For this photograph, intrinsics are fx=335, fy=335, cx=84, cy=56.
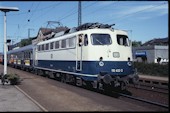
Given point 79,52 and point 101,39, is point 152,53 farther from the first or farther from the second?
point 101,39

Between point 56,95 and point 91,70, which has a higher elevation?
point 91,70

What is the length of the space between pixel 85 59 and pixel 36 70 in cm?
1602

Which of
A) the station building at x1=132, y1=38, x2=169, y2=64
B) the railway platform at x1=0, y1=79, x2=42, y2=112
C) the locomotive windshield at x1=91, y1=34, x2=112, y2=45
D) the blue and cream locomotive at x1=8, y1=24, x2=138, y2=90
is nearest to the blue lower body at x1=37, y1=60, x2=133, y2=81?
the blue and cream locomotive at x1=8, y1=24, x2=138, y2=90

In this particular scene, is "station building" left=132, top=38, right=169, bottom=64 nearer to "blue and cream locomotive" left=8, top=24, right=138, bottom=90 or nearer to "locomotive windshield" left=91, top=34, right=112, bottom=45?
"blue and cream locomotive" left=8, top=24, right=138, bottom=90

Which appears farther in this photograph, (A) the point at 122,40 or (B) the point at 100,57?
(A) the point at 122,40

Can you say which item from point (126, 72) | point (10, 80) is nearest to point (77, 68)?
point (126, 72)

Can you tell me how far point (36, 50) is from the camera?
3150 cm

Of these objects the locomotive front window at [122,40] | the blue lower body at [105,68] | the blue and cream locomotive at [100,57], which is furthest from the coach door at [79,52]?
the locomotive front window at [122,40]

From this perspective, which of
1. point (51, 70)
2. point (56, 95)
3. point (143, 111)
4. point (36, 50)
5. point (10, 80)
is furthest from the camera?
point (36, 50)

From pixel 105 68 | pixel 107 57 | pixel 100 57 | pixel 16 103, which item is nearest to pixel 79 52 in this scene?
pixel 100 57

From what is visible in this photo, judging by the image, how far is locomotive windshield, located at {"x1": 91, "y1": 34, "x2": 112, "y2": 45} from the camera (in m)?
17.1

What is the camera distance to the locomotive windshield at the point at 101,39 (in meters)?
17.1

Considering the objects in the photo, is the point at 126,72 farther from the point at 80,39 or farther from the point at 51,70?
the point at 51,70

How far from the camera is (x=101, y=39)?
17219 millimetres
